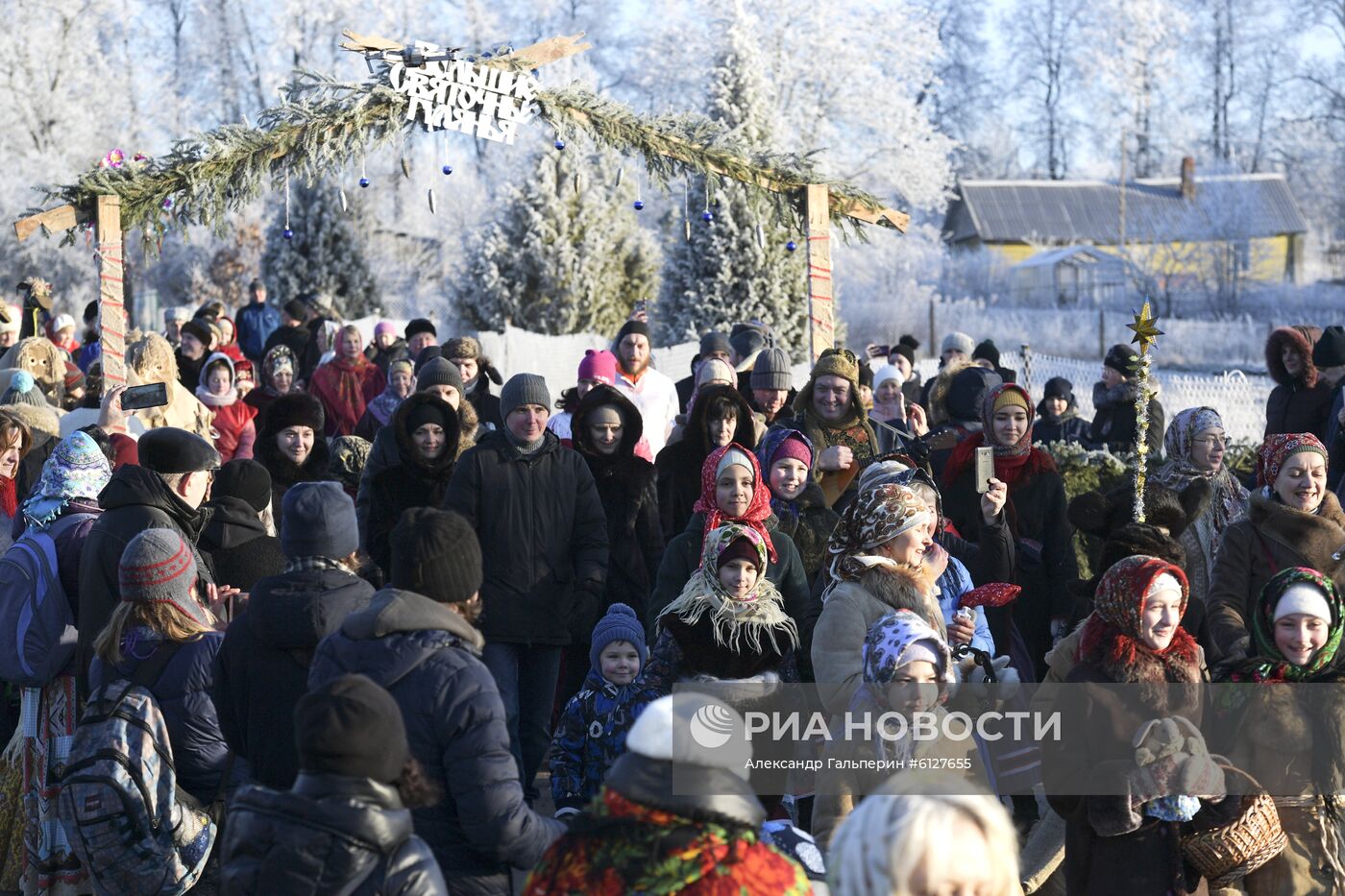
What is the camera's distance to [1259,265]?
50.1m

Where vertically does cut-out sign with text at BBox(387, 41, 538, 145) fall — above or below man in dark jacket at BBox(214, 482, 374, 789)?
above

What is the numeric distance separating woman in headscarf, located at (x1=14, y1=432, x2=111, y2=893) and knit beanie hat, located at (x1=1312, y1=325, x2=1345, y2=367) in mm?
6500

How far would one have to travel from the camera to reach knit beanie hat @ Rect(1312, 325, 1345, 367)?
28.6 ft

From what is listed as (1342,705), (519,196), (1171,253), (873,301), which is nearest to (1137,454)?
(1342,705)

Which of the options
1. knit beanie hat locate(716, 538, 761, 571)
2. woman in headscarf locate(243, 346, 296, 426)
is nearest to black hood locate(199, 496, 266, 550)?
knit beanie hat locate(716, 538, 761, 571)

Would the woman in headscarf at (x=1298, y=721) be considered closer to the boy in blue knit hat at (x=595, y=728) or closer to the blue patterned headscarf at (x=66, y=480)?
the boy in blue knit hat at (x=595, y=728)

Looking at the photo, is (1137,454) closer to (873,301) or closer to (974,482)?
(974,482)

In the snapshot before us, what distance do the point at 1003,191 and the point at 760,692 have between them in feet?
171

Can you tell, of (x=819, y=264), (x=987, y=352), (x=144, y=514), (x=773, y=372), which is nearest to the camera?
(x=144, y=514)

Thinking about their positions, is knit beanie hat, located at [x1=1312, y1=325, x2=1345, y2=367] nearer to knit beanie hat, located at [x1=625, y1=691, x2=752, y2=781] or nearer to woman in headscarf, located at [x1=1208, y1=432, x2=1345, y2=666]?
woman in headscarf, located at [x1=1208, y1=432, x2=1345, y2=666]

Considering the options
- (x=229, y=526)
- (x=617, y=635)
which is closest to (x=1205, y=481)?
(x=617, y=635)

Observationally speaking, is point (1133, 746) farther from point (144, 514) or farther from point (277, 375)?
point (277, 375)

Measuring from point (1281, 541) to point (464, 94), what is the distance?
585 cm

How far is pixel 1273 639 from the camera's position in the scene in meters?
4.76
